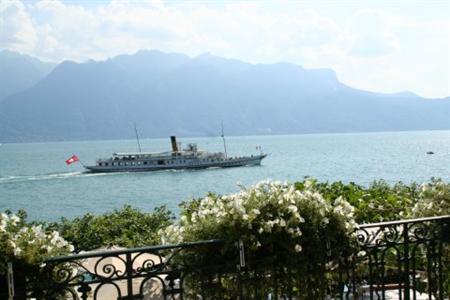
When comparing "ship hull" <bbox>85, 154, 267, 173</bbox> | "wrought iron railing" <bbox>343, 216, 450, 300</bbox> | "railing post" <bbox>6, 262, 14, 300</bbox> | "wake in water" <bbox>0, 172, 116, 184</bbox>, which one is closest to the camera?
"railing post" <bbox>6, 262, 14, 300</bbox>

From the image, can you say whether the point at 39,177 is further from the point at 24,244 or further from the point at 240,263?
the point at 24,244

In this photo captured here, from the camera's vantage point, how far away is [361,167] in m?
87.8

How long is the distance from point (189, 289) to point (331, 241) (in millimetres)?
1216

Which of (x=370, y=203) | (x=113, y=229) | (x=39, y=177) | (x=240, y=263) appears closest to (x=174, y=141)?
(x=39, y=177)

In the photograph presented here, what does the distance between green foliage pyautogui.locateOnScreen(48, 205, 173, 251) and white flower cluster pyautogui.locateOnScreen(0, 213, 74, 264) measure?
927cm

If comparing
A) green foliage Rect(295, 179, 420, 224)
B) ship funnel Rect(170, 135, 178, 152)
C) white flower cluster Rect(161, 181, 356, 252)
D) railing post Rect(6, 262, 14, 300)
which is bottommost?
green foliage Rect(295, 179, 420, 224)

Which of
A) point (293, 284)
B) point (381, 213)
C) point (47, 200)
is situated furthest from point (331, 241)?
point (47, 200)

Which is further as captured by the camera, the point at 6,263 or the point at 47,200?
the point at 47,200

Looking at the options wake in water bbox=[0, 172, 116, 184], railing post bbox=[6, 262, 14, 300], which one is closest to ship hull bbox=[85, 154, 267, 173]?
wake in water bbox=[0, 172, 116, 184]

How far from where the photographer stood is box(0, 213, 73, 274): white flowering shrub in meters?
3.40

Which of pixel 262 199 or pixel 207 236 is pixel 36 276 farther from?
pixel 262 199

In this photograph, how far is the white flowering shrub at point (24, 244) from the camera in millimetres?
3402

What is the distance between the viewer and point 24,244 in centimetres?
348

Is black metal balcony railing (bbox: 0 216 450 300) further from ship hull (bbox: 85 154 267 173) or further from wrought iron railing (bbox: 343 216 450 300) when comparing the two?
ship hull (bbox: 85 154 267 173)
